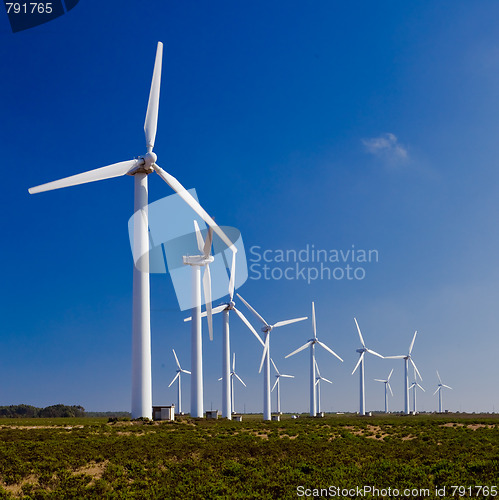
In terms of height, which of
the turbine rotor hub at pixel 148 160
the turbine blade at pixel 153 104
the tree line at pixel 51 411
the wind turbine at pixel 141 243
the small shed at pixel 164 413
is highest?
the turbine blade at pixel 153 104

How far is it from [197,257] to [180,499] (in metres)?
57.1

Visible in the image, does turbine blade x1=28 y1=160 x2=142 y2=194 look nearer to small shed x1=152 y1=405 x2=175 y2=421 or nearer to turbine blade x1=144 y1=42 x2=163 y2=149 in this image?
turbine blade x1=144 y1=42 x2=163 y2=149

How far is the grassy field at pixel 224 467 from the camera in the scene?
25.3 metres

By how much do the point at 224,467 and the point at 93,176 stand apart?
1274 inches

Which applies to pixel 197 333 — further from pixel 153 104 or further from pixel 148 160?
pixel 153 104

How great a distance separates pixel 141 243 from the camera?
55.5m

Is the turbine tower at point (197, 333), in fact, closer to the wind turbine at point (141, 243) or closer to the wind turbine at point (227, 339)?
the wind turbine at point (227, 339)

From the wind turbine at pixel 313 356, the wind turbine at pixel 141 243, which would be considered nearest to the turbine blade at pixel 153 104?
the wind turbine at pixel 141 243

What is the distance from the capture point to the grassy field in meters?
25.3

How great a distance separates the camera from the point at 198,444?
123 feet

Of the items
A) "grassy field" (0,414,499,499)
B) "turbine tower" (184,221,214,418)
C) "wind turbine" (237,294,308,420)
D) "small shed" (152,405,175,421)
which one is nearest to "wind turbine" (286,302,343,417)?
"wind turbine" (237,294,308,420)

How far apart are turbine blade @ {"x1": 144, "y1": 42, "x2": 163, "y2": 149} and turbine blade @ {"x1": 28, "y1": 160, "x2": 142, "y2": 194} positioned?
4.46 meters

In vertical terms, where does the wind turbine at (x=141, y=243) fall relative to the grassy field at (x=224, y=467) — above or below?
above

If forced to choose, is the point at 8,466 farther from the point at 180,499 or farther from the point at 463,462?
the point at 463,462
